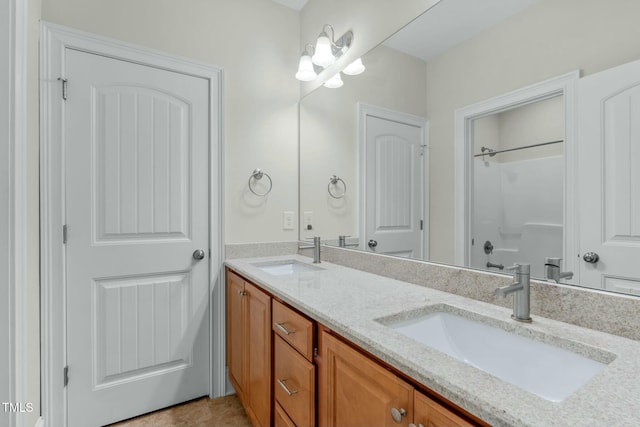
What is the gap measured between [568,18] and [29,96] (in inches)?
81.3

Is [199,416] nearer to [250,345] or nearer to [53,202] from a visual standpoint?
[250,345]

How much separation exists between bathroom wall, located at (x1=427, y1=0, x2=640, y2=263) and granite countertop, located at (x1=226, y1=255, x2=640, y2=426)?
338 millimetres

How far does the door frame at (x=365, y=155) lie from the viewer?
138 cm

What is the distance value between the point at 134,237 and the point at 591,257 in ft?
6.57

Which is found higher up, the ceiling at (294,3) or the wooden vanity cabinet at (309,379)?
the ceiling at (294,3)

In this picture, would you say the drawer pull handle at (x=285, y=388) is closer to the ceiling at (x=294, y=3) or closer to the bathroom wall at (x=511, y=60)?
the bathroom wall at (x=511, y=60)

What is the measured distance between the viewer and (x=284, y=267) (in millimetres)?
2061

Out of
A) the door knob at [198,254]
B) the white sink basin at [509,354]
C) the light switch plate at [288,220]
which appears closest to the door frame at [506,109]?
the white sink basin at [509,354]

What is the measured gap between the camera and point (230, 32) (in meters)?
2.04

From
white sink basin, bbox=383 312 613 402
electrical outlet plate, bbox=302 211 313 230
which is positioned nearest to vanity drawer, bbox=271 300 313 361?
white sink basin, bbox=383 312 613 402

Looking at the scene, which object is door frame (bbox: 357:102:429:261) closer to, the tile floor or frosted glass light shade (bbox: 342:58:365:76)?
frosted glass light shade (bbox: 342:58:365:76)

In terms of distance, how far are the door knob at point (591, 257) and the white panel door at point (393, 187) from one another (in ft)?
1.90
